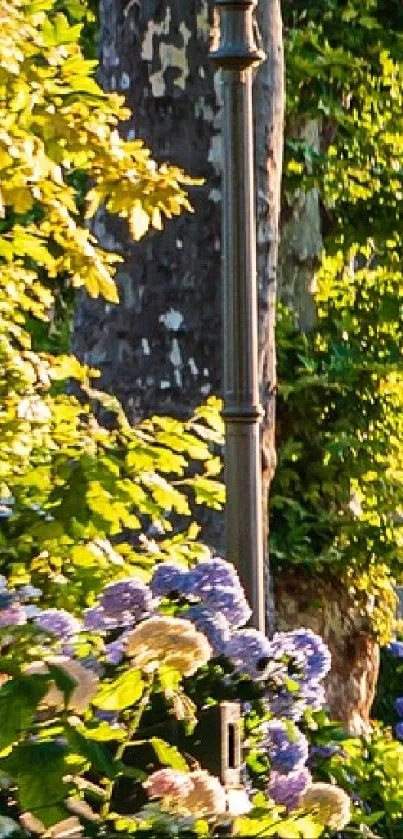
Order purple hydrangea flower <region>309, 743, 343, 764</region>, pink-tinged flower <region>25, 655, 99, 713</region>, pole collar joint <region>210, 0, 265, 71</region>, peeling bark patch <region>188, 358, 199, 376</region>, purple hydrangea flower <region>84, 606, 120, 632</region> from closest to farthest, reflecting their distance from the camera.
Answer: pink-tinged flower <region>25, 655, 99, 713</region> < purple hydrangea flower <region>84, 606, 120, 632</region> < pole collar joint <region>210, 0, 265, 71</region> < purple hydrangea flower <region>309, 743, 343, 764</region> < peeling bark patch <region>188, 358, 199, 376</region>

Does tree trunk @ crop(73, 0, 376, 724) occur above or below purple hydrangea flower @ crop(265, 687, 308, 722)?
above

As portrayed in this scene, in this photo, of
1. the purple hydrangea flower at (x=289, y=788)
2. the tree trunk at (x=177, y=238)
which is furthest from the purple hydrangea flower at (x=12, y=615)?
the tree trunk at (x=177, y=238)

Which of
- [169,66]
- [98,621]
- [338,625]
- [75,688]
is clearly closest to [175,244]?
[169,66]

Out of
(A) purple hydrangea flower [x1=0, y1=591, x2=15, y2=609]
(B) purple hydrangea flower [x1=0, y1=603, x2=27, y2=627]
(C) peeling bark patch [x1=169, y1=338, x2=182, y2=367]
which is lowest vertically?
(B) purple hydrangea flower [x1=0, y1=603, x2=27, y2=627]

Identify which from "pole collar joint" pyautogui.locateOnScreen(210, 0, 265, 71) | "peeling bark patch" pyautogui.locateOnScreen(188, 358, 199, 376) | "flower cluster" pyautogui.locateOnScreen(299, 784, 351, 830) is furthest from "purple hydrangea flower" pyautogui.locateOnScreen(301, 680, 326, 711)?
"peeling bark patch" pyautogui.locateOnScreen(188, 358, 199, 376)

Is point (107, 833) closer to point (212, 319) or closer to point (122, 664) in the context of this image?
point (122, 664)

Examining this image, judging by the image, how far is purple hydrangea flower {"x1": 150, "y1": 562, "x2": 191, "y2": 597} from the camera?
373cm

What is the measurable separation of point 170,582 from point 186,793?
0.73m

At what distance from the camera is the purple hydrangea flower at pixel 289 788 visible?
3.49 m

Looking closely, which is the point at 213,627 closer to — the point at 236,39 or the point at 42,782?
the point at 42,782

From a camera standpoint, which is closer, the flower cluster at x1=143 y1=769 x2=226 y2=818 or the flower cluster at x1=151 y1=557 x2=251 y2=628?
the flower cluster at x1=143 y1=769 x2=226 y2=818

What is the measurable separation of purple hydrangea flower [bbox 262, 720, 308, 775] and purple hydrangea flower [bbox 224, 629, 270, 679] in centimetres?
11

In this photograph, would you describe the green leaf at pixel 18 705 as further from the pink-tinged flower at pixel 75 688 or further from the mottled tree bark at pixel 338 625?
the mottled tree bark at pixel 338 625

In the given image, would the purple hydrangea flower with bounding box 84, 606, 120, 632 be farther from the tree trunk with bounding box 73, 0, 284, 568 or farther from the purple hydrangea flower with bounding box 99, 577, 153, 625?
the tree trunk with bounding box 73, 0, 284, 568
